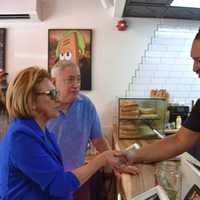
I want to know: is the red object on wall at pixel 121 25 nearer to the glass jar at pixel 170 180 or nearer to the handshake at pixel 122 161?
the handshake at pixel 122 161

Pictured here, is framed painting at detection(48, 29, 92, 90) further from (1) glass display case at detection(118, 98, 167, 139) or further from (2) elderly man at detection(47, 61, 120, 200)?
(2) elderly man at detection(47, 61, 120, 200)

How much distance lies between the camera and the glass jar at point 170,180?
3.99ft

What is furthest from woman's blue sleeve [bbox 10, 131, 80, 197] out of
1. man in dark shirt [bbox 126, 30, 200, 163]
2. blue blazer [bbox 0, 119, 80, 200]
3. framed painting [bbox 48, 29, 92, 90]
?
framed painting [bbox 48, 29, 92, 90]

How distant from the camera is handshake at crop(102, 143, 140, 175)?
1556 millimetres

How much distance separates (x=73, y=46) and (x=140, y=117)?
1272mm

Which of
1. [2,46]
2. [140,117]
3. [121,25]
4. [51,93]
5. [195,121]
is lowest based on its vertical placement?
[140,117]

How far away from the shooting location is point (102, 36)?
11.9ft

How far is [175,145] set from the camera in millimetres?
1614

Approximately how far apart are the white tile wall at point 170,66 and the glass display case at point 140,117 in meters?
0.70

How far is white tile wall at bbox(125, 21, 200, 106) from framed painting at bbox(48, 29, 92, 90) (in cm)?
59

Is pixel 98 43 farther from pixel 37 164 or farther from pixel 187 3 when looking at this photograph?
pixel 37 164

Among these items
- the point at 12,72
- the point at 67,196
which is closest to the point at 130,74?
the point at 12,72

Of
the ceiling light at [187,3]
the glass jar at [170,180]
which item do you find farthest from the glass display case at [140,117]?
the glass jar at [170,180]

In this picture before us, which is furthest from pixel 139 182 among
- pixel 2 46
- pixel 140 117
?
pixel 2 46
